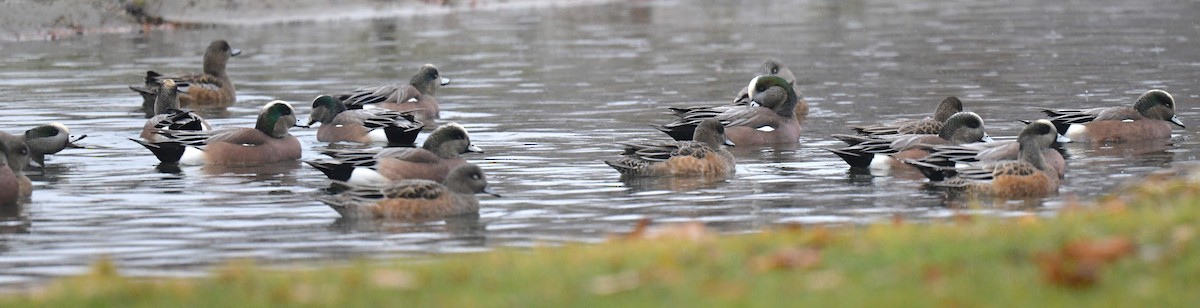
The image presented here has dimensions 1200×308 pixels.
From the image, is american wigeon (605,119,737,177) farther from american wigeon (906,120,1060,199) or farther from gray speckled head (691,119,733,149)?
american wigeon (906,120,1060,199)

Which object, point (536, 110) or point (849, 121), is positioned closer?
point (849, 121)

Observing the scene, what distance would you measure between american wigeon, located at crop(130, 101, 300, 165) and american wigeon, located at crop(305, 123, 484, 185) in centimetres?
212

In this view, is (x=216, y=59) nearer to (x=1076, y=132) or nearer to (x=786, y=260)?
(x=1076, y=132)

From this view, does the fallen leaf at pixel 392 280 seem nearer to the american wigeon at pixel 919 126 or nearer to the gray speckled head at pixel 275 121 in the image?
the american wigeon at pixel 919 126

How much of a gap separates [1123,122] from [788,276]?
12873 mm

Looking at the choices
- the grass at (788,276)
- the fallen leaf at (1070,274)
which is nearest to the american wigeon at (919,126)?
the grass at (788,276)

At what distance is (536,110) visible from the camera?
24750 millimetres

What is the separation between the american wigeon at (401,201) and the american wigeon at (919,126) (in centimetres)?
617

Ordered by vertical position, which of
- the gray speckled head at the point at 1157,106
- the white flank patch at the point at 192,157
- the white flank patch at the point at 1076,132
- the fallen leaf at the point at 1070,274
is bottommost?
the white flank patch at the point at 192,157

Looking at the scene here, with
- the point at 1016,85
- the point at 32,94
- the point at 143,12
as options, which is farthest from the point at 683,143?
the point at 143,12

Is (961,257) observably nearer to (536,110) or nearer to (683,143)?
(683,143)

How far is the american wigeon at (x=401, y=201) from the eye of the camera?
47.6 ft

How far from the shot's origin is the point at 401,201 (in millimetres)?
14562

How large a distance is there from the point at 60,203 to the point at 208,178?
7.38 feet
